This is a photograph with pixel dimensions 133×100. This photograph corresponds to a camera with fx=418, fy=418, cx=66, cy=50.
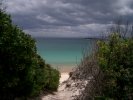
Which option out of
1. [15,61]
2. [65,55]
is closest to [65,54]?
[65,55]

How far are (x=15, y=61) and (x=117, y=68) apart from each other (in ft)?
10.6

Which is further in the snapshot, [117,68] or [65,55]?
[65,55]

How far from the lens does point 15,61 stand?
1248cm

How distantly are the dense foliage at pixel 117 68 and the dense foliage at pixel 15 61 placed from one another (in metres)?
2.53

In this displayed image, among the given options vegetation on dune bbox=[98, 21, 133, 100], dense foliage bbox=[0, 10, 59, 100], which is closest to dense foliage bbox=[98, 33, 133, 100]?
vegetation on dune bbox=[98, 21, 133, 100]

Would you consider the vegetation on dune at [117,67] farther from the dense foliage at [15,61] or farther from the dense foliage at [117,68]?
the dense foliage at [15,61]

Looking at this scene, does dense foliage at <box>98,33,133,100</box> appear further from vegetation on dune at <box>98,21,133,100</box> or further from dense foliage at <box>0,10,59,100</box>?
dense foliage at <box>0,10,59,100</box>

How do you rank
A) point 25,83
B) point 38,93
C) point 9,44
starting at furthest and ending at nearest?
point 38,93 → point 25,83 → point 9,44

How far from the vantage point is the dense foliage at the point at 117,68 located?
1088 centimetres

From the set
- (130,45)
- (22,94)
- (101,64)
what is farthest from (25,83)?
(130,45)

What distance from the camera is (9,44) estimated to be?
1225cm

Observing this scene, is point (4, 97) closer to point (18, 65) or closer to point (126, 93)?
point (18, 65)

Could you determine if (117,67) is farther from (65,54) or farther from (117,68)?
(65,54)

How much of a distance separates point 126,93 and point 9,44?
374 centimetres
